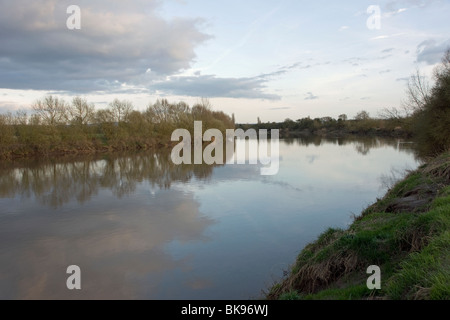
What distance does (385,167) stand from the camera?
653 inches

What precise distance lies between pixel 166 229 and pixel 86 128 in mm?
26318

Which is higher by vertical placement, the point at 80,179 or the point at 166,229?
the point at 80,179

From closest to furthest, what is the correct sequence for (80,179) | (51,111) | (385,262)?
(385,262) → (80,179) → (51,111)

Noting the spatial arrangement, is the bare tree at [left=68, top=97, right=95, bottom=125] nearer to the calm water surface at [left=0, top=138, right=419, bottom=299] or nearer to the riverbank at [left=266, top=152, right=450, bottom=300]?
the calm water surface at [left=0, top=138, right=419, bottom=299]

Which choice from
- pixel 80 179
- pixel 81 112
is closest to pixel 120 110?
pixel 81 112

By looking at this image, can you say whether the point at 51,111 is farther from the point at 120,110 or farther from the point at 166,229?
the point at 166,229

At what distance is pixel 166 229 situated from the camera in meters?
7.62

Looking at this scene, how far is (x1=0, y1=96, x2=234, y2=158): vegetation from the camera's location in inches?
982

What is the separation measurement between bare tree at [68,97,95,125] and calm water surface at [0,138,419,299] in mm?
16557

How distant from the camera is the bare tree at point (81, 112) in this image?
29969 mm

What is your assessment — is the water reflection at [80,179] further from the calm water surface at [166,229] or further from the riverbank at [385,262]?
the riverbank at [385,262]

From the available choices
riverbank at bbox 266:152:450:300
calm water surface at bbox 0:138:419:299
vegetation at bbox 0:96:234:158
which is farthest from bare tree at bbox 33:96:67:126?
riverbank at bbox 266:152:450:300
